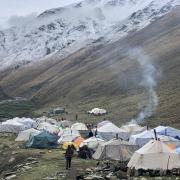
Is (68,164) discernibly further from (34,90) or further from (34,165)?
(34,90)

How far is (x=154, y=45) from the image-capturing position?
16025 cm

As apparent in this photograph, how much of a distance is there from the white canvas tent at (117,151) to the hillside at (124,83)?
2649cm

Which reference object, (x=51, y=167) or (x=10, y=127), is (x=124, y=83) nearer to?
(x=10, y=127)

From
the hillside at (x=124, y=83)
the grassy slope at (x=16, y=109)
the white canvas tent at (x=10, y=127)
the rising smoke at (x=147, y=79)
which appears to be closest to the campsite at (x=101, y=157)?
the white canvas tent at (x=10, y=127)

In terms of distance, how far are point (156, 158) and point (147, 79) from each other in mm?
90266

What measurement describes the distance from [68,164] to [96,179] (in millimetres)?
6134

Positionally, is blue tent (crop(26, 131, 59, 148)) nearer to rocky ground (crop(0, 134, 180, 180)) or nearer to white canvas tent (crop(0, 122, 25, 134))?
rocky ground (crop(0, 134, 180, 180))

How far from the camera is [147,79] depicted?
12325 centimetres

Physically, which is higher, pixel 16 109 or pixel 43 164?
pixel 16 109

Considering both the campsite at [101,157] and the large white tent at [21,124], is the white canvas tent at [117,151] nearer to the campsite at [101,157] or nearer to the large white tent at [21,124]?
the campsite at [101,157]

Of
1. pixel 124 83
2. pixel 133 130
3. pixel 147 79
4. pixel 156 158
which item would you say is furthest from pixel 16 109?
pixel 156 158

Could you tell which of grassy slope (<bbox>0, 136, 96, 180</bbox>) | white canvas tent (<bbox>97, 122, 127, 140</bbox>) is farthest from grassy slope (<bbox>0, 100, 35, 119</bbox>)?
grassy slope (<bbox>0, 136, 96, 180</bbox>)

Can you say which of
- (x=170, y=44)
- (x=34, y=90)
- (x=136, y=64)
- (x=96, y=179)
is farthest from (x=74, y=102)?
(x=96, y=179)

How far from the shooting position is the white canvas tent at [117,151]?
4162 cm
